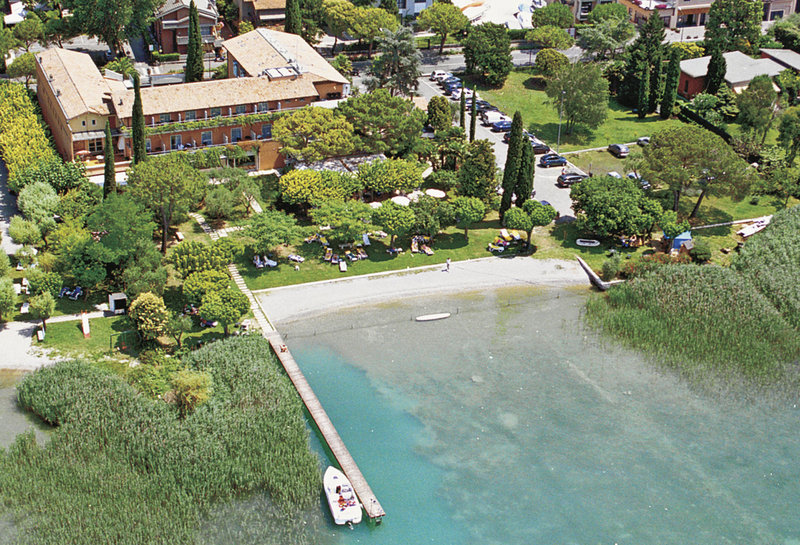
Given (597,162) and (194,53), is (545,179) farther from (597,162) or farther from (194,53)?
(194,53)

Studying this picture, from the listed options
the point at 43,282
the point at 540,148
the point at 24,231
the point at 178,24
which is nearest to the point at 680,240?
the point at 540,148

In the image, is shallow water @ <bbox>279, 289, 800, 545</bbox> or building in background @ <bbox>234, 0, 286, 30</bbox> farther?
building in background @ <bbox>234, 0, 286, 30</bbox>

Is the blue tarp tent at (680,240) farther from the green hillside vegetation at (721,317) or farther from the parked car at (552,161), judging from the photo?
the parked car at (552,161)

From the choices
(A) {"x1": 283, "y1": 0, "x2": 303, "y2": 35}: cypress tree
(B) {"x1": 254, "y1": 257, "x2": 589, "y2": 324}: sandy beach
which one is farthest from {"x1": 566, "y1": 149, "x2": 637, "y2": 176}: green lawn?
(A) {"x1": 283, "y1": 0, "x2": 303, "y2": 35}: cypress tree

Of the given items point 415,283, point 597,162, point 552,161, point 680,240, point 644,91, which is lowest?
point 415,283

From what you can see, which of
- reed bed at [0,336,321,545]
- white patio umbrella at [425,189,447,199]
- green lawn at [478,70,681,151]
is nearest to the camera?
reed bed at [0,336,321,545]

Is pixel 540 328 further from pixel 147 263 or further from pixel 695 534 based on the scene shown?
pixel 147 263

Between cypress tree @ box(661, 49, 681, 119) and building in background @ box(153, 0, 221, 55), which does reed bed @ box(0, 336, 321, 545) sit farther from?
building in background @ box(153, 0, 221, 55)

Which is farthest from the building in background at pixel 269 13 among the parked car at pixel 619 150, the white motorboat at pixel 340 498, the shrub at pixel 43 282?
the white motorboat at pixel 340 498
